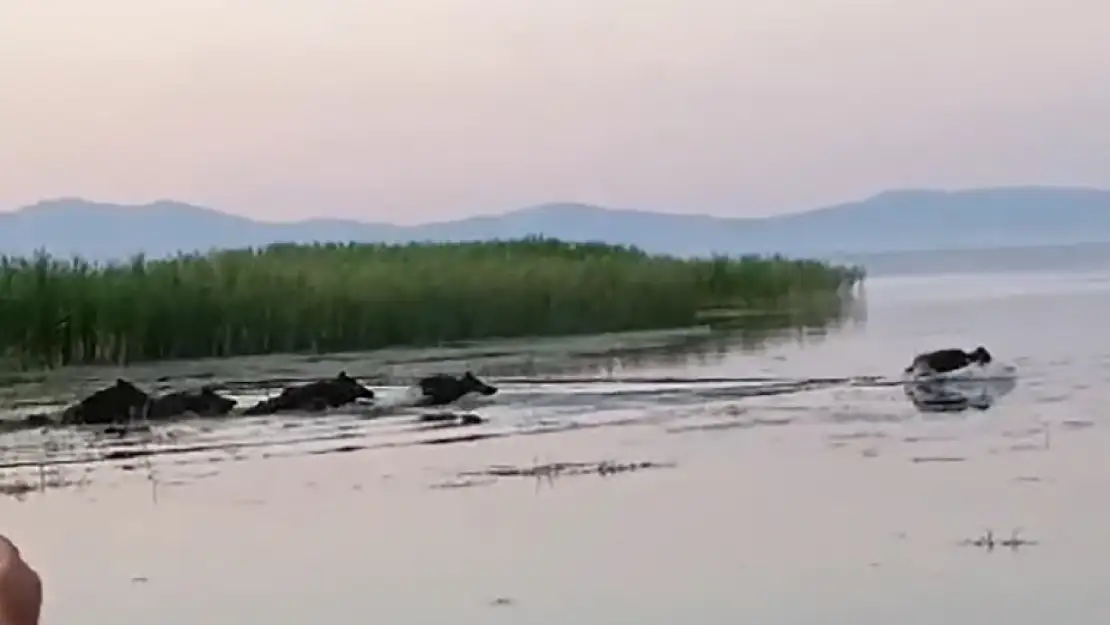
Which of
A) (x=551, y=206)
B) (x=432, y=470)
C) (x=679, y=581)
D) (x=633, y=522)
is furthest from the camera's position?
(x=551, y=206)

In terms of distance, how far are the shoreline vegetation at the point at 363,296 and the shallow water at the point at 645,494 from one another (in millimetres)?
87

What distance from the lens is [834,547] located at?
276 cm

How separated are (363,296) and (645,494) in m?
1.07

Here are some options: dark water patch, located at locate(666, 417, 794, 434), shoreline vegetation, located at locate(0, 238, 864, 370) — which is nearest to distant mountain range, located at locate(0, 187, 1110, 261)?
shoreline vegetation, located at locate(0, 238, 864, 370)

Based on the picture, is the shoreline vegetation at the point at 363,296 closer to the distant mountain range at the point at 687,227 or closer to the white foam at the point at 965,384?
the distant mountain range at the point at 687,227

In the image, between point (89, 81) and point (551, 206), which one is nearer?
point (89, 81)

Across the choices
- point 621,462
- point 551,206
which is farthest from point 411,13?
point 621,462

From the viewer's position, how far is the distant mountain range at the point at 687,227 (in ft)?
11.0

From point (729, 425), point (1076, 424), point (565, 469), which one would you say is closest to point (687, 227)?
point (729, 425)

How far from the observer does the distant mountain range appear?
334cm

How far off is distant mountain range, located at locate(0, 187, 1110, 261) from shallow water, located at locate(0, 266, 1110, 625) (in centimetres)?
13

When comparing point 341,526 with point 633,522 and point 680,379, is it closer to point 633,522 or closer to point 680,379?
point 633,522

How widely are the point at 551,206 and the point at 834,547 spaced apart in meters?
1.14

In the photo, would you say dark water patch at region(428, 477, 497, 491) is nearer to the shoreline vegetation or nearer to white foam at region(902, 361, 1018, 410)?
the shoreline vegetation
